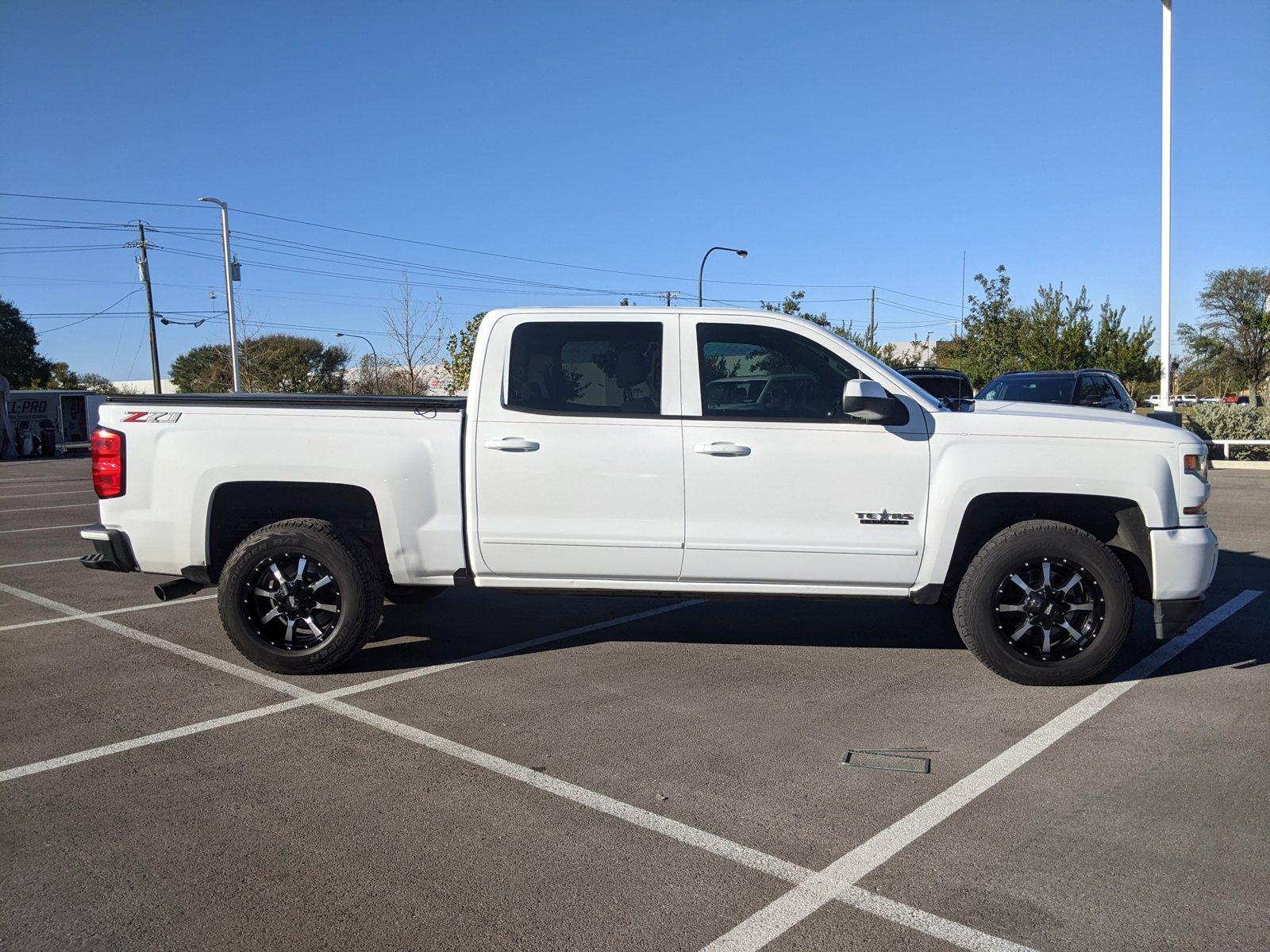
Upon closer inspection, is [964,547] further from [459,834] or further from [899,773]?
[459,834]

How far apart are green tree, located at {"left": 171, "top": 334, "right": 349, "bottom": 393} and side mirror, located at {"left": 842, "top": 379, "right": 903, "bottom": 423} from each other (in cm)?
2912

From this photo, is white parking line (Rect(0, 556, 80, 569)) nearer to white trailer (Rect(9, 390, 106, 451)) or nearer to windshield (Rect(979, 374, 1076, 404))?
windshield (Rect(979, 374, 1076, 404))

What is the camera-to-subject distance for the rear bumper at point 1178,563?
5.16m

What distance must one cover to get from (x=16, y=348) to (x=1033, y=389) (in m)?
67.7

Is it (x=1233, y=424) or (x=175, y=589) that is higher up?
(x=1233, y=424)

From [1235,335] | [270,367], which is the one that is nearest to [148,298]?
[270,367]

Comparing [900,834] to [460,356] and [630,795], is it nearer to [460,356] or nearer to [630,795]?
[630,795]

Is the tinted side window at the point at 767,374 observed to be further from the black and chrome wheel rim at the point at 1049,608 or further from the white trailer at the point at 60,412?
the white trailer at the point at 60,412

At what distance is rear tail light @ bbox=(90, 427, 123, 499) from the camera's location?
18.2 ft

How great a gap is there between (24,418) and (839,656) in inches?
1947

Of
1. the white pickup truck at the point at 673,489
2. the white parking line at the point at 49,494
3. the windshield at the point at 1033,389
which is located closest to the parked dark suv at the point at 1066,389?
the windshield at the point at 1033,389

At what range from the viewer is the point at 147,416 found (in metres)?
5.57

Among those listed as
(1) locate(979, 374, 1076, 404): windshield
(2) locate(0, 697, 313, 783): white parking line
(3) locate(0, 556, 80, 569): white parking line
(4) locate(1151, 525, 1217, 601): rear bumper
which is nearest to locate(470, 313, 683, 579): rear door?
(2) locate(0, 697, 313, 783): white parking line

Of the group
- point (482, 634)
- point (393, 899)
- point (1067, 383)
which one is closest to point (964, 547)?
point (482, 634)
